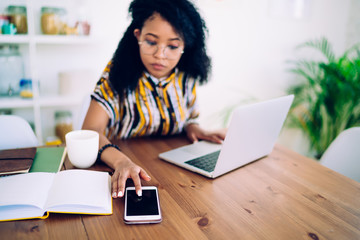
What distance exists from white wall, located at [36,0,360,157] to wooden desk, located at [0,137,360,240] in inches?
57.6

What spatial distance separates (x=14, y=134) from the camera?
109 cm

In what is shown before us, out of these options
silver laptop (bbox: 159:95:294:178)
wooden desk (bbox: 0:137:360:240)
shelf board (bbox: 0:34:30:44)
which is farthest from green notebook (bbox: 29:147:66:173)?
shelf board (bbox: 0:34:30:44)

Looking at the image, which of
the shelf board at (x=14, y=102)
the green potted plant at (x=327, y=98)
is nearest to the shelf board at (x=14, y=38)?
the shelf board at (x=14, y=102)

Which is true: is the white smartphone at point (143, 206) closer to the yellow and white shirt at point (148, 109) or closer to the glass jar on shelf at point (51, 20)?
the yellow and white shirt at point (148, 109)

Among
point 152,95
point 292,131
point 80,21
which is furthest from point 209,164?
point 292,131

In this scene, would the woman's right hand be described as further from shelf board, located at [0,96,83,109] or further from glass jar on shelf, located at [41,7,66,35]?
glass jar on shelf, located at [41,7,66,35]

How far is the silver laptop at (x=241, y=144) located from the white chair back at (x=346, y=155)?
0.83 feet

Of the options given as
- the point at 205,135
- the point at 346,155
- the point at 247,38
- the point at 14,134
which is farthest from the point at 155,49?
the point at 247,38

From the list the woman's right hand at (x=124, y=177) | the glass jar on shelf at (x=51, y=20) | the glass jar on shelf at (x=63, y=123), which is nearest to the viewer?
the woman's right hand at (x=124, y=177)

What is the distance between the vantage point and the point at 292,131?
2.93 metres

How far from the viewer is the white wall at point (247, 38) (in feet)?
7.04

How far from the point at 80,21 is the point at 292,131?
7.46ft

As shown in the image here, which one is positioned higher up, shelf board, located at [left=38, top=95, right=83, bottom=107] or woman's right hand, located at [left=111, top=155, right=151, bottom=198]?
woman's right hand, located at [left=111, top=155, right=151, bottom=198]

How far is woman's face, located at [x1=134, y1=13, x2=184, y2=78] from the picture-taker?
1112 mm
